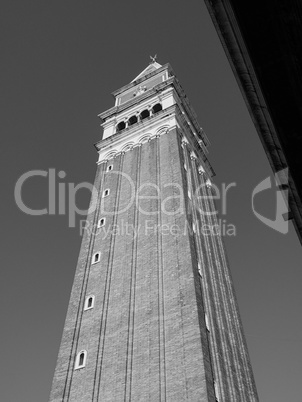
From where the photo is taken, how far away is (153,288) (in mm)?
16562

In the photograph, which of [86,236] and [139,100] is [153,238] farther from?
[139,100]

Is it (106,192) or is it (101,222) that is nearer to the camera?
(101,222)

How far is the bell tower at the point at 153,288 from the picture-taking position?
13648 mm

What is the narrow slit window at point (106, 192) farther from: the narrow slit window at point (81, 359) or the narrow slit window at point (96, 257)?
the narrow slit window at point (81, 359)

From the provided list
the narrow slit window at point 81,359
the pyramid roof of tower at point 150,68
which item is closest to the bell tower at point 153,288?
the narrow slit window at point 81,359

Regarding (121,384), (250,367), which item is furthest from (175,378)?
(250,367)

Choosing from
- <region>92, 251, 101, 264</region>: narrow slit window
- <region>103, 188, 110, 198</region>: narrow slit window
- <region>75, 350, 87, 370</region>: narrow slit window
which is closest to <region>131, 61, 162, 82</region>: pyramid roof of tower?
<region>103, 188, 110, 198</region>: narrow slit window

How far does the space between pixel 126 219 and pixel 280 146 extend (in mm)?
18220

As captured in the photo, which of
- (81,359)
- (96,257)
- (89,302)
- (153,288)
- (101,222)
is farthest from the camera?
(101,222)

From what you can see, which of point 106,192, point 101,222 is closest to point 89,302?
point 101,222

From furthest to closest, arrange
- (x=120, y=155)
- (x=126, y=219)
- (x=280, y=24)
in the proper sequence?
(x=120, y=155)
(x=126, y=219)
(x=280, y=24)

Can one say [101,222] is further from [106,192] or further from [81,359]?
[81,359]

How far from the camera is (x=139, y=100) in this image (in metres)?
29.8

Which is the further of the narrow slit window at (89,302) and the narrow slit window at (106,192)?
the narrow slit window at (106,192)
